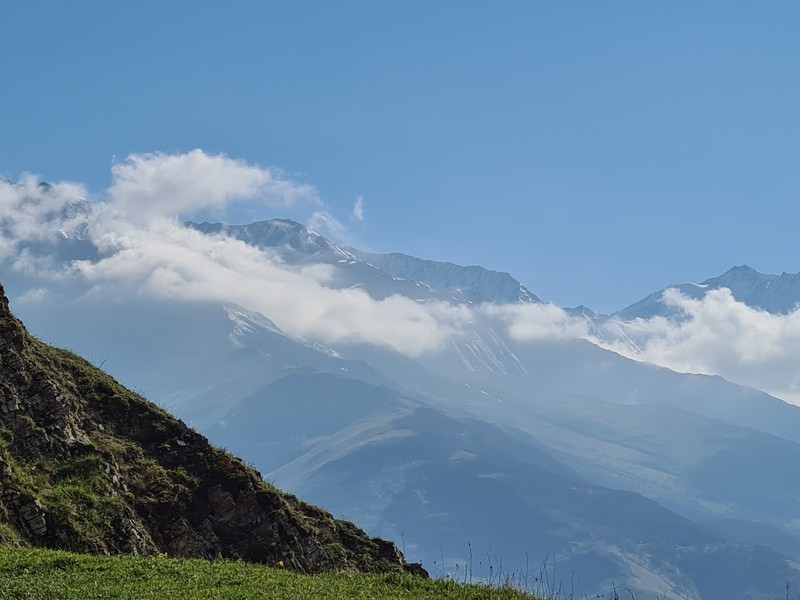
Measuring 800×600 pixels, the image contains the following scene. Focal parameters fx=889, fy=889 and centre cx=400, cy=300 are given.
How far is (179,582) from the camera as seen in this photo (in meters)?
20.3

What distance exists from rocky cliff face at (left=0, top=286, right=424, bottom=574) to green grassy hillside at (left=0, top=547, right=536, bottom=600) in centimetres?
516

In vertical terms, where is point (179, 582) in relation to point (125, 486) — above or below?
below

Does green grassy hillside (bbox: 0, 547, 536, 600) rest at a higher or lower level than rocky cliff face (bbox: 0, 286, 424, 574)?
lower

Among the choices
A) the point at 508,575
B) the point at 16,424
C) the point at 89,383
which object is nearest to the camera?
the point at 508,575

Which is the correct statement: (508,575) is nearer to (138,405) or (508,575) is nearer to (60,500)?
(60,500)

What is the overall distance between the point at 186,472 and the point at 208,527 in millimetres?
2518

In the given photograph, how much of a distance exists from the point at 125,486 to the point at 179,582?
36.1 ft

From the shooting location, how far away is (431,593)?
2206 centimetres

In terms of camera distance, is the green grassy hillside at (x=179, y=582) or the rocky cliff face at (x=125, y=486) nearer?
the green grassy hillside at (x=179, y=582)

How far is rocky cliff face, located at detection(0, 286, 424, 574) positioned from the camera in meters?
27.1

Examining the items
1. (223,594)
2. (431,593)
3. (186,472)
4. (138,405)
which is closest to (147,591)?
(223,594)

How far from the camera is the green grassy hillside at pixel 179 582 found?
62.2 feet

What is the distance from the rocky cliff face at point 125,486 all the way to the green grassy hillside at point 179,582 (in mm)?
5161

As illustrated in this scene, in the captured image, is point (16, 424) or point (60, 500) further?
point (16, 424)
